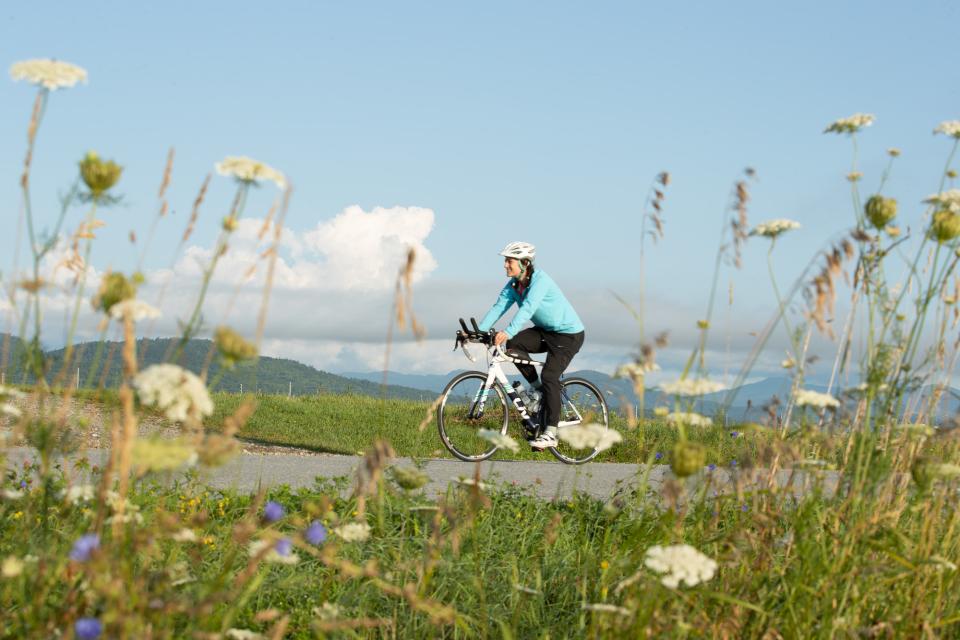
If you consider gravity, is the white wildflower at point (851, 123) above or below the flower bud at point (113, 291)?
above

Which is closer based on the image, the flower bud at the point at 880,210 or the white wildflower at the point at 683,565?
the white wildflower at the point at 683,565

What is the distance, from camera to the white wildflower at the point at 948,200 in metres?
3.29

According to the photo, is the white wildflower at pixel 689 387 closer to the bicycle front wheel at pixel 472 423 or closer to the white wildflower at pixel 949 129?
the white wildflower at pixel 949 129

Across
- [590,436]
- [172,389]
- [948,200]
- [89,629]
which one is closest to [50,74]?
[172,389]

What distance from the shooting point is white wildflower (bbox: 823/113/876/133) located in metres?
3.42

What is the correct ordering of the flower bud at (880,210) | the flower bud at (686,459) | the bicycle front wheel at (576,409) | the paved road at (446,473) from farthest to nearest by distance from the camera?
the bicycle front wheel at (576,409), the paved road at (446,473), the flower bud at (880,210), the flower bud at (686,459)

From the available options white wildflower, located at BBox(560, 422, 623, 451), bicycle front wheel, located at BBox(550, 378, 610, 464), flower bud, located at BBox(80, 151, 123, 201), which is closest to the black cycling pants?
bicycle front wheel, located at BBox(550, 378, 610, 464)

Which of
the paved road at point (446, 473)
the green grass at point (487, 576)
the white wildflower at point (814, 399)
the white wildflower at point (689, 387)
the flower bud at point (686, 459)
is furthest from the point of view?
the paved road at point (446, 473)

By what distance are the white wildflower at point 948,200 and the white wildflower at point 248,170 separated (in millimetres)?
2453

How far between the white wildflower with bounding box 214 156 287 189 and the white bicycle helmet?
22.4 feet

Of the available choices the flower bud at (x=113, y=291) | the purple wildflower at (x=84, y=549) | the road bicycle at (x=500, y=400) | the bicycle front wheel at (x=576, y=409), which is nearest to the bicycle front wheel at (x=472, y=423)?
the road bicycle at (x=500, y=400)

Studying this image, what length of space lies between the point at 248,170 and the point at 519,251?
6916mm

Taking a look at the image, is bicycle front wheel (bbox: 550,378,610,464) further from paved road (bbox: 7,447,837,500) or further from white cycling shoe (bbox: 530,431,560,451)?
paved road (bbox: 7,447,837,500)

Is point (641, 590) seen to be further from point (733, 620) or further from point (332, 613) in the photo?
point (332, 613)
